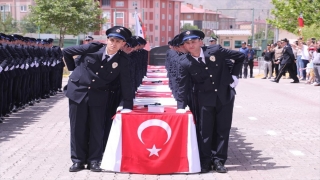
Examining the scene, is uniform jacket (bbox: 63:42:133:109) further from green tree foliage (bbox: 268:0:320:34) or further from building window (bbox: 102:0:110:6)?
building window (bbox: 102:0:110:6)

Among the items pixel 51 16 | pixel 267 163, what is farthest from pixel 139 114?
pixel 51 16

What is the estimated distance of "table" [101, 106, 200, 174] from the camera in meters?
7.09

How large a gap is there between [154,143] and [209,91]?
3.23 ft

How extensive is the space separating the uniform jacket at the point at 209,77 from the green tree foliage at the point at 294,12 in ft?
93.0

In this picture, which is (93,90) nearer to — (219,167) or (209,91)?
(209,91)

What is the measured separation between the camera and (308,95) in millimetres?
18984

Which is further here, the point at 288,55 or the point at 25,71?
the point at 288,55

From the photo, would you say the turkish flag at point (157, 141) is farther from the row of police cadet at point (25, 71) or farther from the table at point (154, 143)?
the row of police cadet at point (25, 71)

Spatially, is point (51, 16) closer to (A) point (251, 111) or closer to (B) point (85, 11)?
(B) point (85, 11)

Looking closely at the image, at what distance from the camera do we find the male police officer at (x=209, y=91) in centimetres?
727

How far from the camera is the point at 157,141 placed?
7.10 m

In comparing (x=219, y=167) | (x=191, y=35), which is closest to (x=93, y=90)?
(x=191, y=35)

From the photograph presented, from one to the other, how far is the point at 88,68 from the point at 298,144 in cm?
423

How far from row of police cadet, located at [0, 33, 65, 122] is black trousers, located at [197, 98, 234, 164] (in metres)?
5.85
